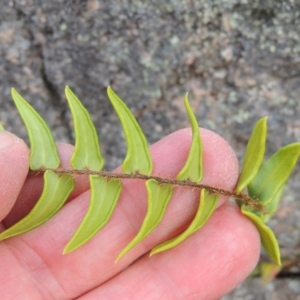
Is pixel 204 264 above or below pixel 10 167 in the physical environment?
below

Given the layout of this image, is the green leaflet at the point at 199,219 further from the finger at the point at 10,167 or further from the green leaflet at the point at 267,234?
the finger at the point at 10,167

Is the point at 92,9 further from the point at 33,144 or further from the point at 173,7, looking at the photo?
the point at 33,144

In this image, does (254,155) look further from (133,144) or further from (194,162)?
(133,144)

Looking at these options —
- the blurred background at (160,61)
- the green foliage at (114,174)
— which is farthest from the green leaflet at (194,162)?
the blurred background at (160,61)

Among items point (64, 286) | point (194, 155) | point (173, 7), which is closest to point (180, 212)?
point (194, 155)

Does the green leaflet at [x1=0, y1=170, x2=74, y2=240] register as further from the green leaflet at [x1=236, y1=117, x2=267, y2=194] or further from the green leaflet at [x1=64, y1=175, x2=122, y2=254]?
the green leaflet at [x1=236, y1=117, x2=267, y2=194]

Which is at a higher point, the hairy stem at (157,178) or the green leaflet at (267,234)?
the hairy stem at (157,178)

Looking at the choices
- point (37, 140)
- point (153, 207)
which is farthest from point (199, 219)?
point (37, 140)
